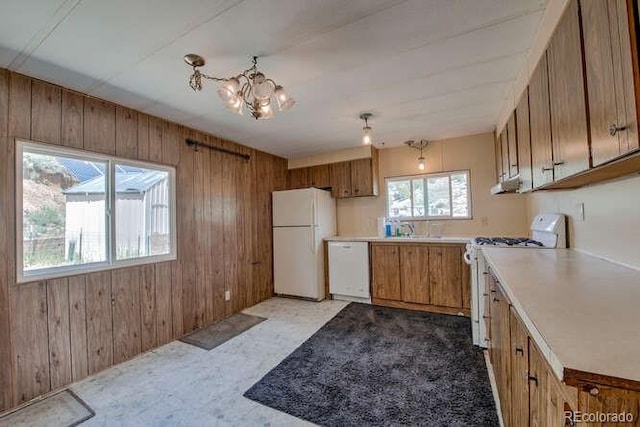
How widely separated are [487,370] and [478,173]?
261 centimetres

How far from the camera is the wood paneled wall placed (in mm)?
1917

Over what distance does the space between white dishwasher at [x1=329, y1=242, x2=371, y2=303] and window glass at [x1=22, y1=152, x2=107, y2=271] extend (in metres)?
2.80

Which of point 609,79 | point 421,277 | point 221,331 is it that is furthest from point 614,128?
point 221,331

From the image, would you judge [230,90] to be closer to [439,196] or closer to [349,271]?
[349,271]

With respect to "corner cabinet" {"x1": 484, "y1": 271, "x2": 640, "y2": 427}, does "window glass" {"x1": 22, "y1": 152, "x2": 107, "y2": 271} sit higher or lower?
higher

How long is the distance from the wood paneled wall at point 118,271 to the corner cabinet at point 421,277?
73.1 inches

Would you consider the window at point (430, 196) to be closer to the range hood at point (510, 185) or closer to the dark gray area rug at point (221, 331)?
the range hood at point (510, 185)

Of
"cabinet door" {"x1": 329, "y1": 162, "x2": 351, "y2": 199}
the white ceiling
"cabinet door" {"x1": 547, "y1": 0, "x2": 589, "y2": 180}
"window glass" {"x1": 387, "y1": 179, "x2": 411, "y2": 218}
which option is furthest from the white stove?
"cabinet door" {"x1": 329, "y1": 162, "x2": 351, "y2": 199}

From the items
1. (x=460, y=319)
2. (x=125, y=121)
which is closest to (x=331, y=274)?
(x=460, y=319)

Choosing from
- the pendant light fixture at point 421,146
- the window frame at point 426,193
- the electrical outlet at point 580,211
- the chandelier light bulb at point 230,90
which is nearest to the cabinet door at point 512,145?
the electrical outlet at point 580,211

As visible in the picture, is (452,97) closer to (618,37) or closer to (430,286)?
(618,37)

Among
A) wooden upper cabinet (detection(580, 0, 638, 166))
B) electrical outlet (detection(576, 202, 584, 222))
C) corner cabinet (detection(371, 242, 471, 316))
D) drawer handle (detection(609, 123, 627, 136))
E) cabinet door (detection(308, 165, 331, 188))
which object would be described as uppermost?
cabinet door (detection(308, 165, 331, 188))

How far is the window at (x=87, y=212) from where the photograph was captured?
2041mm

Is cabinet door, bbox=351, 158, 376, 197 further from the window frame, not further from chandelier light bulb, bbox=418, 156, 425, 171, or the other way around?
chandelier light bulb, bbox=418, 156, 425, 171
